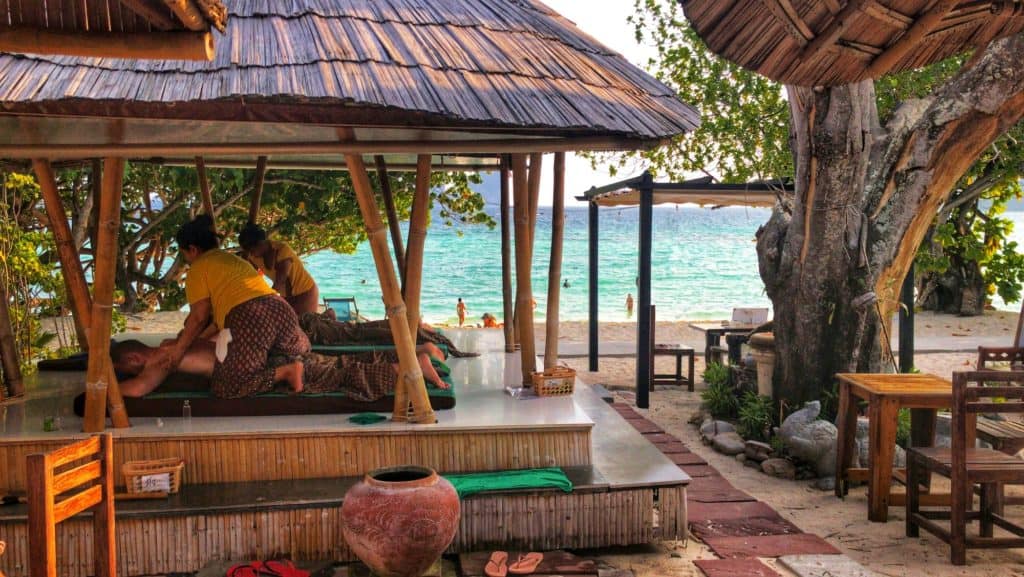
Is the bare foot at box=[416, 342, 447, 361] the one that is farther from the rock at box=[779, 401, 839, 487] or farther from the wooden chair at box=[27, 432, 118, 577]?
the wooden chair at box=[27, 432, 118, 577]

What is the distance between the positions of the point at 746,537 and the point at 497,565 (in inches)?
57.4

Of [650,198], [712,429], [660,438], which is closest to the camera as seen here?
[660,438]

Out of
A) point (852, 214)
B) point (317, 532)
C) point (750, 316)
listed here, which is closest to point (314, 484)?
point (317, 532)

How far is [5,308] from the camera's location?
18.2 feet

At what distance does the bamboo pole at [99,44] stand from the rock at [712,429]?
18.8 ft

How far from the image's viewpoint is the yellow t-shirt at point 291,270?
6.99m

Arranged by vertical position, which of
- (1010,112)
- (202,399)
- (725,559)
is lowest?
(725,559)

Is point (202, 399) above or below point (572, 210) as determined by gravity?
below

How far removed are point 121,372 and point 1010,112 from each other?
248 inches

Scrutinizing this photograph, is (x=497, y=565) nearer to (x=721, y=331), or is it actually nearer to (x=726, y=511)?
(x=726, y=511)

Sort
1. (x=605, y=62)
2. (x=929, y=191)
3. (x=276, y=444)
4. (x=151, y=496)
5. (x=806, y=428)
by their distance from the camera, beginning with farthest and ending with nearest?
(x=929, y=191) → (x=806, y=428) → (x=605, y=62) → (x=276, y=444) → (x=151, y=496)

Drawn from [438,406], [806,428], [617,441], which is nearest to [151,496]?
[438,406]

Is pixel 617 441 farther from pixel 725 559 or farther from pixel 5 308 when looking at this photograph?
pixel 5 308

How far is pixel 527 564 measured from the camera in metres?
4.18
